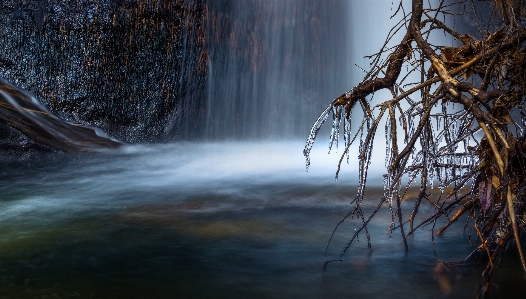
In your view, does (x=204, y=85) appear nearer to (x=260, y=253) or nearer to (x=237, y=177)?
(x=237, y=177)

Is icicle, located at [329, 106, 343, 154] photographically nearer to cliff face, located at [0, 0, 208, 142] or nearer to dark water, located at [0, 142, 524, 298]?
dark water, located at [0, 142, 524, 298]

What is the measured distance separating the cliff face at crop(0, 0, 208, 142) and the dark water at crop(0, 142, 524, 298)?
11.2ft

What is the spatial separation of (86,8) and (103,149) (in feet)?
8.69

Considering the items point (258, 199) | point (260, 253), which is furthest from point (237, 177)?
point (260, 253)

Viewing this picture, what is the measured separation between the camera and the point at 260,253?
4.07 metres

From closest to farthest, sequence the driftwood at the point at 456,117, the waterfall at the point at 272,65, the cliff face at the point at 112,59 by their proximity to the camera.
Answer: the driftwood at the point at 456,117 < the cliff face at the point at 112,59 < the waterfall at the point at 272,65

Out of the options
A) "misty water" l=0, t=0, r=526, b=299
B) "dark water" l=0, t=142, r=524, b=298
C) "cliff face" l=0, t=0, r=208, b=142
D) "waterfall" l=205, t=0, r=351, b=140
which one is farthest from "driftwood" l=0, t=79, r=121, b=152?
"waterfall" l=205, t=0, r=351, b=140

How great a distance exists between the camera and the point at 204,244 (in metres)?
4.28

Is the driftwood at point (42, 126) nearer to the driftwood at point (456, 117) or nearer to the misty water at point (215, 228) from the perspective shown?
the misty water at point (215, 228)

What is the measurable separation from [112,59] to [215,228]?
672cm

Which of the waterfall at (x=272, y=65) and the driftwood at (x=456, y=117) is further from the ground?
the waterfall at (x=272, y=65)

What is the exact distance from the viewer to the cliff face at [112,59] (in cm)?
1044

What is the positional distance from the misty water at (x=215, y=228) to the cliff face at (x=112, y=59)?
559 mm

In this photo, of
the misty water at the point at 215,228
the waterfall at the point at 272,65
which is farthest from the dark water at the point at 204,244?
the waterfall at the point at 272,65
